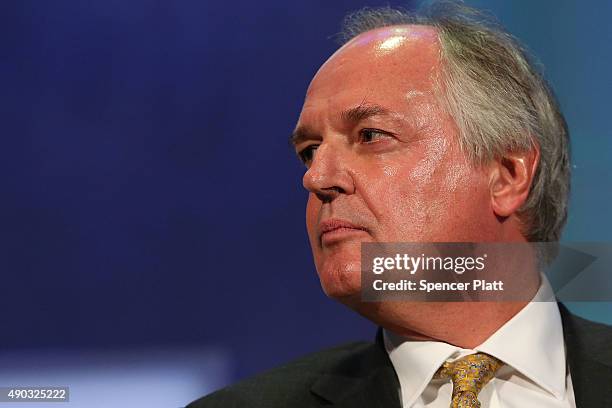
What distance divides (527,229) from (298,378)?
1.59 feet

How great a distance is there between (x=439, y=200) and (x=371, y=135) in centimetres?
15

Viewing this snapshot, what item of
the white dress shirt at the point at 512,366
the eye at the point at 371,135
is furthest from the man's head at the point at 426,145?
the white dress shirt at the point at 512,366

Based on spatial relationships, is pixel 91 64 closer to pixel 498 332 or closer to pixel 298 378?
pixel 298 378

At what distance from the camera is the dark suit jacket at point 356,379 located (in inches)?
54.8

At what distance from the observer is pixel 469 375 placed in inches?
54.0

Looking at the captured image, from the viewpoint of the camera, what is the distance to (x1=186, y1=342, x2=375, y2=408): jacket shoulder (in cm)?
155

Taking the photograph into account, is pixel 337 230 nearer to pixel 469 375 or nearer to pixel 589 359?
pixel 469 375

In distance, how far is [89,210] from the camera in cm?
176

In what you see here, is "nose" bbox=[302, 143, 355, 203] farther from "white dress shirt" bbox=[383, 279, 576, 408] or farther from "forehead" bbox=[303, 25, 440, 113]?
"white dress shirt" bbox=[383, 279, 576, 408]

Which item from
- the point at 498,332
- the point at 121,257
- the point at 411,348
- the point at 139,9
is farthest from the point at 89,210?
the point at 498,332

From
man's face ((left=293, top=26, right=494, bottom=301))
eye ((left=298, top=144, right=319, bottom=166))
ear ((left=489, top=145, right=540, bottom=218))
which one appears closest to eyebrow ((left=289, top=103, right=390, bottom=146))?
man's face ((left=293, top=26, right=494, bottom=301))

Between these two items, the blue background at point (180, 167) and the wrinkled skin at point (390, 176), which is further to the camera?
the blue background at point (180, 167)

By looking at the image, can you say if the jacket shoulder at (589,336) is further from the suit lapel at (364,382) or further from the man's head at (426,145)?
the suit lapel at (364,382)

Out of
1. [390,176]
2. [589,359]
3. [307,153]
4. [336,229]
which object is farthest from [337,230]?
[589,359]
